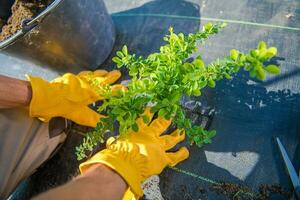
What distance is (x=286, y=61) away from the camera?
163cm

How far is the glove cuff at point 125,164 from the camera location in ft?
4.00

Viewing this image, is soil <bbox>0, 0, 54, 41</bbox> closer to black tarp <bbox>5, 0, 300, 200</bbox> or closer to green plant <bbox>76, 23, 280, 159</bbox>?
black tarp <bbox>5, 0, 300, 200</bbox>

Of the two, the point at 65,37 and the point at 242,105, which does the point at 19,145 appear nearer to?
the point at 65,37

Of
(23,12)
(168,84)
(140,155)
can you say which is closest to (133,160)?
(140,155)

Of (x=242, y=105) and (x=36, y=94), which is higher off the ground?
(x=36, y=94)

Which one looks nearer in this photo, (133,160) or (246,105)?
(133,160)

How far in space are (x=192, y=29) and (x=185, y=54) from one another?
679 millimetres

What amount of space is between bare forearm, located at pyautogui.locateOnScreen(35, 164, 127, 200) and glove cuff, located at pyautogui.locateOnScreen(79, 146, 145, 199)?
0.02 m

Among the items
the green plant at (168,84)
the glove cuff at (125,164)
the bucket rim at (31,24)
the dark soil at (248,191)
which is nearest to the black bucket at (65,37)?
the bucket rim at (31,24)

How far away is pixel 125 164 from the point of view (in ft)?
4.14

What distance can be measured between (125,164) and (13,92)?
0.57m

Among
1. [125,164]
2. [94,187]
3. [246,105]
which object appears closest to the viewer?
[94,187]

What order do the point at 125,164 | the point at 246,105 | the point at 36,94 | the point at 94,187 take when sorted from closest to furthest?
the point at 94,187 < the point at 125,164 < the point at 36,94 < the point at 246,105

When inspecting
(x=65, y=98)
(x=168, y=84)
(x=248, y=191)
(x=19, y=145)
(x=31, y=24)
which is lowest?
(x=248, y=191)
